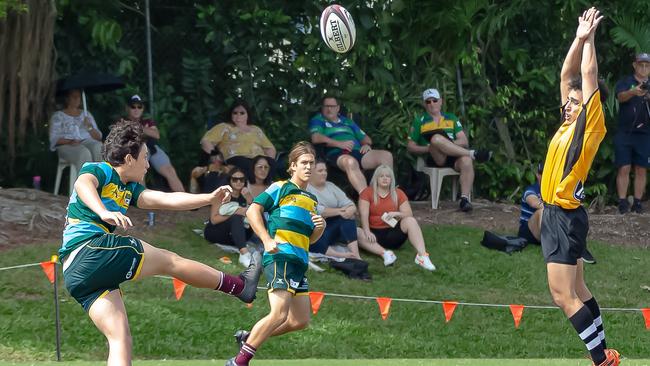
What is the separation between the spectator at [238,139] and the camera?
15219mm

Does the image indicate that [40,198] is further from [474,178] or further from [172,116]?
[474,178]

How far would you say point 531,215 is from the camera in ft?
49.1

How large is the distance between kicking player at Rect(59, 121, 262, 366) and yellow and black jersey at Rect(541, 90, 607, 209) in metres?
2.27

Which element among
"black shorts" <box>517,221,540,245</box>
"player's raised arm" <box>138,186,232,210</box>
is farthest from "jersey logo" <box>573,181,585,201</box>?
"black shorts" <box>517,221,540,245</box>

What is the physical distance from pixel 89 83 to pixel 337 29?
3.07 meters

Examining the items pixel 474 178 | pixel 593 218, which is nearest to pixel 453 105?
pixel 474 178

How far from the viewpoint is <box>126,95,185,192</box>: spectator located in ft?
49.8

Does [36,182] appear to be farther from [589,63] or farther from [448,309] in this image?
[589,63]

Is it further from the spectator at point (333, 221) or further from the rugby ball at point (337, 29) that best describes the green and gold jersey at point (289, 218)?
the rugby ball at point (337, 29)

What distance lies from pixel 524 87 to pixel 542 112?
1.42 feet

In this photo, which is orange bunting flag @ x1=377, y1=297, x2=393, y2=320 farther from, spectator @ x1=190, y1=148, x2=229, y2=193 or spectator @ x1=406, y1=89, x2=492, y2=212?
spectator @ x1=406, y1=89, x2=492, y2=212

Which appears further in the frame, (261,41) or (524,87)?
(524,87)

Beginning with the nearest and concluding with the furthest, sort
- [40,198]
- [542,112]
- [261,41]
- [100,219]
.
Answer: [100,219] < [40,198] < [261,41] < [542,112]

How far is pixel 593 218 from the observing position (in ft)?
55.0
